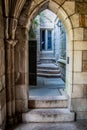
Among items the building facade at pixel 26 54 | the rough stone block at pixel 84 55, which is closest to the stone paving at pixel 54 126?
the building facade at pixel 26 54

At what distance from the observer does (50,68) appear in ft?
25.7

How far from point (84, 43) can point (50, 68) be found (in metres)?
4.06

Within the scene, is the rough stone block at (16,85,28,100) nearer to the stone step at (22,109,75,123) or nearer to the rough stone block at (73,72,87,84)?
the stone step at (22,109,75,123)

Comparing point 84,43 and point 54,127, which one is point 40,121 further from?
point 84,43

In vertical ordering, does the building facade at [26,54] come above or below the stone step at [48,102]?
above

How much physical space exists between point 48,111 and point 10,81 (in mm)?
995

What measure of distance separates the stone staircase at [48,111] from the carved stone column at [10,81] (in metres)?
0.30

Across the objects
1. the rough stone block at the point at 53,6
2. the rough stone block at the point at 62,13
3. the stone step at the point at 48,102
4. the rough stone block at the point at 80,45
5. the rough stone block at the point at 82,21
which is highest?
the rough stone block at the point at 53,6

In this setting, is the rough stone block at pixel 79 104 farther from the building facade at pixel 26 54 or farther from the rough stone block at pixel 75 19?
the rough stone block at pixel 75 19

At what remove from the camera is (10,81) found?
371cm

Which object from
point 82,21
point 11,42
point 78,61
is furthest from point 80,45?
point 11,42

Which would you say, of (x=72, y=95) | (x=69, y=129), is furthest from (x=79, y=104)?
(x=69, y=129)

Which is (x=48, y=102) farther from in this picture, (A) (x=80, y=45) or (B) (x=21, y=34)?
(B) (x=21, y=34)

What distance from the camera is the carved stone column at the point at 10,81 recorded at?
360 centimetres
